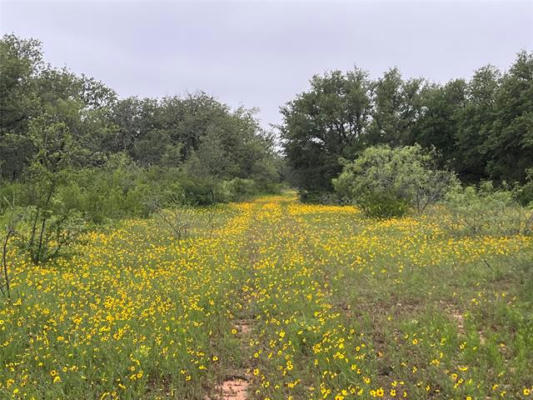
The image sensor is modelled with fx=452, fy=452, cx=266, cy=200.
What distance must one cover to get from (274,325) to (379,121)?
36320 millimetres

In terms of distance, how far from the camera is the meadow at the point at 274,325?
474 cm

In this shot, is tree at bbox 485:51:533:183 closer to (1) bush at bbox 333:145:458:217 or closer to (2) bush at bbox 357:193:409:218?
(1) bush at bbox 333:145:458:217

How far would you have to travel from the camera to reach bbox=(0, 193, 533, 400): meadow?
4.74 meters

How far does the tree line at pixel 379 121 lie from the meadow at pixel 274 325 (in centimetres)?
2970

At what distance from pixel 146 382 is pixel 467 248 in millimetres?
8818

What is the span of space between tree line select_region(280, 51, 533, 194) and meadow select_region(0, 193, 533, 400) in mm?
29700

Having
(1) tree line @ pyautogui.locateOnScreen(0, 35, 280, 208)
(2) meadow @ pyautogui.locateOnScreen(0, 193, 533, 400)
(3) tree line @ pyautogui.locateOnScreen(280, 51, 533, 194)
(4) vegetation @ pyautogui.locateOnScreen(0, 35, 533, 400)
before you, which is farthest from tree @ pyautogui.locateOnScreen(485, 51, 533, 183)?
(2) meadow @ pyautogui.locateOnScreen(0, 193, 533, 400)

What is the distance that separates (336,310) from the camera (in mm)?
6973

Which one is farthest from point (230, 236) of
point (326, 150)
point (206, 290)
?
point (326, 150)

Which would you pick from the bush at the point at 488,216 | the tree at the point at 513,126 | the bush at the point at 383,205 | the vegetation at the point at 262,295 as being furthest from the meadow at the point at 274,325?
the tree at the point at 513,126

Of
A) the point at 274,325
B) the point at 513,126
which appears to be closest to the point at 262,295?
the point at 274,325

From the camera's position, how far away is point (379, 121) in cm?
4028

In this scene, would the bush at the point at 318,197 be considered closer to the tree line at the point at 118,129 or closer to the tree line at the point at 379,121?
the tree line at the point at 379,121

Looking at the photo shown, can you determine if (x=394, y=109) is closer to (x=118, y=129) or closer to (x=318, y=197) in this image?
(x=318, y=197)
